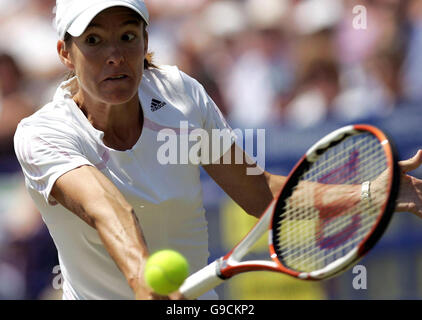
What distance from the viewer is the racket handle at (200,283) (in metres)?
2.52

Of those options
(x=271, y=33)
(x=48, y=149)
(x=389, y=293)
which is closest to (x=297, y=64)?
(x=271, y=33)

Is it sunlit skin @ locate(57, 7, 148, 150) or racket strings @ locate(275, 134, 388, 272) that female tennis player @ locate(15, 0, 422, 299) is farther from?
racket strings @ locate(275, 134, 388, 272)

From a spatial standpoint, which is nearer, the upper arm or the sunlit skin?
the upper arm

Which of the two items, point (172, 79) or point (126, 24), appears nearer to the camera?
point (126, 24)

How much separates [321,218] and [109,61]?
0.90 meters

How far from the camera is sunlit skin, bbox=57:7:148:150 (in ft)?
9.30

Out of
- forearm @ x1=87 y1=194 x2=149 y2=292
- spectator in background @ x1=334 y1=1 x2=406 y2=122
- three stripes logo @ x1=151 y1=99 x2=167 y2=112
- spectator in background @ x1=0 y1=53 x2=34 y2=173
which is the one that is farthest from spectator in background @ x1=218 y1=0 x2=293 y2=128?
forearm @ x1=87 y1=194 x2=149 y2=292

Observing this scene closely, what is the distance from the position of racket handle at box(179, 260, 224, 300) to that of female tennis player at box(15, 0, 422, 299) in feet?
0.84

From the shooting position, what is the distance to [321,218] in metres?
2.95

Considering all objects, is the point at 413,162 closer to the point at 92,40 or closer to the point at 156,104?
the point at 156,104

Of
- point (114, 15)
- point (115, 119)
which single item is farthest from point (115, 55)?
point (115, 119)

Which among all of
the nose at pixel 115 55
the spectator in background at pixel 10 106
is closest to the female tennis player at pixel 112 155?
the nose at pixel 115 55

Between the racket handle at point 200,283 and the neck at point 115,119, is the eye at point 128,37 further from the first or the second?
the racket handle at point 200,283

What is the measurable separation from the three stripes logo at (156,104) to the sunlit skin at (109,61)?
0.16 m
